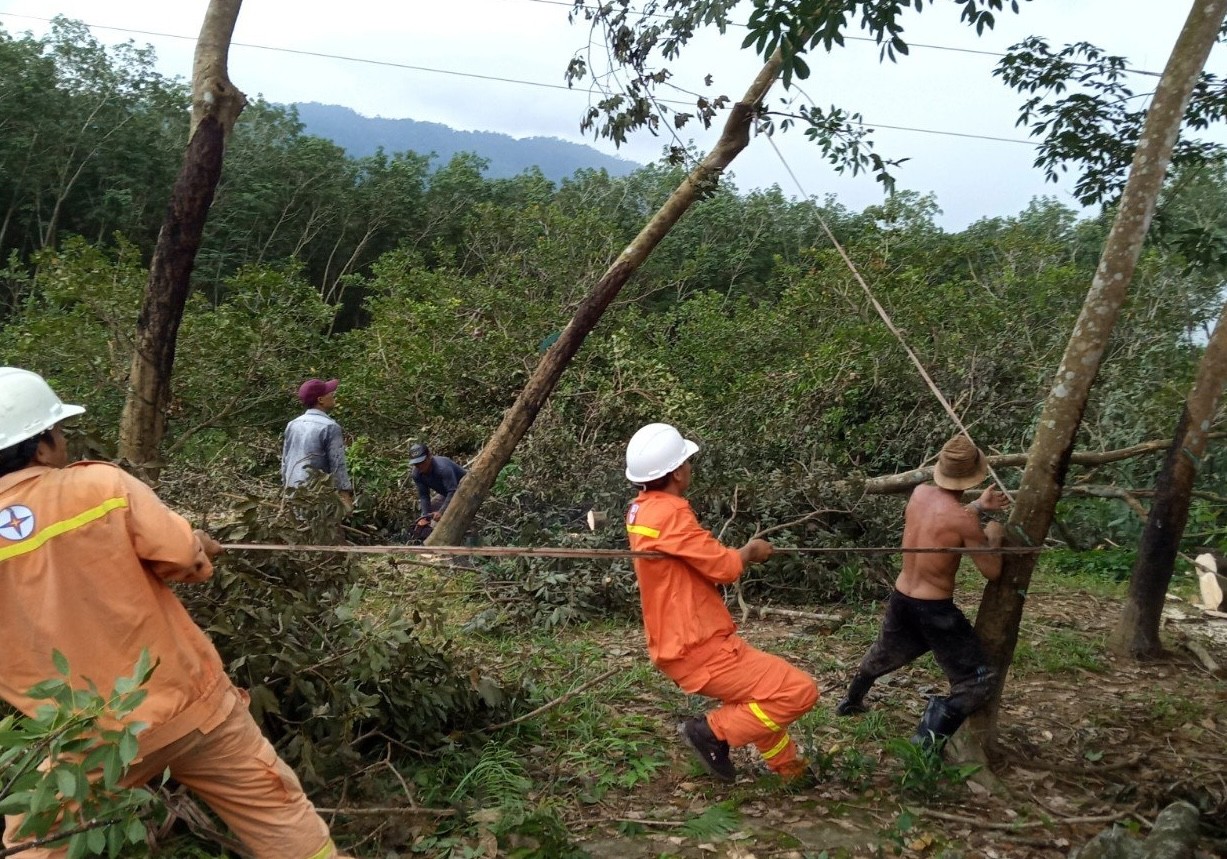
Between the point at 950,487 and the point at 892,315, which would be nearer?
the point at 950,487

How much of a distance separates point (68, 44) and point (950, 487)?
97.3 feet

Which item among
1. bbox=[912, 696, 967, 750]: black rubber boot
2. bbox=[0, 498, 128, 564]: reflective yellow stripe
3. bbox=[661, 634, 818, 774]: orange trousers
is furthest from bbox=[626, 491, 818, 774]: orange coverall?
bbox=[0, 498, 128, 564]: reflective yellow stripe

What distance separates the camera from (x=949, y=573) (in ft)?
13.4

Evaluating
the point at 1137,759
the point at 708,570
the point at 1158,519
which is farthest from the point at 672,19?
the point at 1137,759

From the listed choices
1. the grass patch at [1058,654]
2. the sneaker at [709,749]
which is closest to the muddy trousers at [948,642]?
the sneaker at [709,749]

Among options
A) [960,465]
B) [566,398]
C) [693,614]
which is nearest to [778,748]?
[693,614]

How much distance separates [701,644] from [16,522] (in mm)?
2337

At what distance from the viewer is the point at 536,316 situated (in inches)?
518

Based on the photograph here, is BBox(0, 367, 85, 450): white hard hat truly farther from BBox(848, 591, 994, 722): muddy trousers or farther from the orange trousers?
BBox(848, 591, 994, 722): muddy trousers

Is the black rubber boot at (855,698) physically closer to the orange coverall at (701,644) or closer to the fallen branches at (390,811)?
the orange coverall at (701,644)

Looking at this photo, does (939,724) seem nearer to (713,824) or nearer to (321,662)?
(713,824)

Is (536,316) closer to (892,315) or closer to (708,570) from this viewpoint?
(892,315)

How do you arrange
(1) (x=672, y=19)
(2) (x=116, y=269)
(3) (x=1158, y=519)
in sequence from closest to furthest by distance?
(3) (x=1158, y=519) < (1) (x=672, y=19) < (2) (x=116, y=269)

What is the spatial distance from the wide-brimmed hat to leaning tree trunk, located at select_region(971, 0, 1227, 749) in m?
0.19
